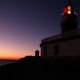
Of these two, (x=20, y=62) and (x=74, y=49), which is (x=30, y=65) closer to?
(x=20, y=62)

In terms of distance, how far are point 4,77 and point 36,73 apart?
93.8 inches

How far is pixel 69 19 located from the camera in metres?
29.5

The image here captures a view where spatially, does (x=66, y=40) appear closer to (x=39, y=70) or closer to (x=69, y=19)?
(x=69, y=19)

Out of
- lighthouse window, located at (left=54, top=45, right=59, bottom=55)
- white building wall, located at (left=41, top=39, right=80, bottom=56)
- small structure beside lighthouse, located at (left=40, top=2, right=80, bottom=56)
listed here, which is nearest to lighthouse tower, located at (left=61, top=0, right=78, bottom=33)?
small structure beside lighthouse, located at (left=40, top=2, right=80, bottom=56)

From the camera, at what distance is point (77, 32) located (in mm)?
22641

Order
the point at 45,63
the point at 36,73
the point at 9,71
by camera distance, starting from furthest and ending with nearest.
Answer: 1. the point at 45,63
2. the point at 9,71
3. the point at 36,73

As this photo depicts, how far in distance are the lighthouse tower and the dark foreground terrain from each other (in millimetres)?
12774

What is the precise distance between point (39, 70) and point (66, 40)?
8.19 metres

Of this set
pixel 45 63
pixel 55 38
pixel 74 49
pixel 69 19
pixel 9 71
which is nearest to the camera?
pixel 9 71

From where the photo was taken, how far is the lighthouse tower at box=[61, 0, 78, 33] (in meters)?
29.5

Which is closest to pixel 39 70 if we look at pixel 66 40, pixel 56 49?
pixel 66 40

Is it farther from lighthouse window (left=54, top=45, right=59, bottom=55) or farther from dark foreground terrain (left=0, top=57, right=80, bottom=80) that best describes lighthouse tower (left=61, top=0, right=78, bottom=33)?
dark foreground terrain (left=0, top=57, right=80, bottom=80)

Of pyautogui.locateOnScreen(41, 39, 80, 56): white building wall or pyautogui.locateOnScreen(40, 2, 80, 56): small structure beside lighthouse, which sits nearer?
pyautogui.locateOnScreen(41, 39, 80, 56): white building wall

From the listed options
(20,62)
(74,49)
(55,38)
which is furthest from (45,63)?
(55,38)
